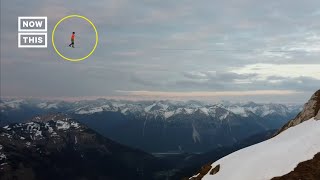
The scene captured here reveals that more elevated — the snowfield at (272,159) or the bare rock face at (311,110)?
the bare rock face at (311,110)

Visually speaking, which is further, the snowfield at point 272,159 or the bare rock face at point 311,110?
→ the bare rock face at point 311,110

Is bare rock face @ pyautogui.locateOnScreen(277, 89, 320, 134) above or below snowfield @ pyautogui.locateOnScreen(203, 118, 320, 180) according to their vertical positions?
above

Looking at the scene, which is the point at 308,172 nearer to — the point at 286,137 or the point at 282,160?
the point at 282,160

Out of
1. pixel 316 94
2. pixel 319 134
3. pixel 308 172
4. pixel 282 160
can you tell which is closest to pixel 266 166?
pixel 282 160

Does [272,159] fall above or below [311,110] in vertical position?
below

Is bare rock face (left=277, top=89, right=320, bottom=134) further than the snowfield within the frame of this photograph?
Yes

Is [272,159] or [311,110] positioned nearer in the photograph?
[272,159]

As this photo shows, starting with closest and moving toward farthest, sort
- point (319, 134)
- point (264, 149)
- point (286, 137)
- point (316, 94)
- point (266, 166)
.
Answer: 1. point (266, 166)
2. point (319, 134)
3. point (264, 149)
4. point (286, 137)
5. point (316, 94)

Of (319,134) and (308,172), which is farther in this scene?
(319,134)
